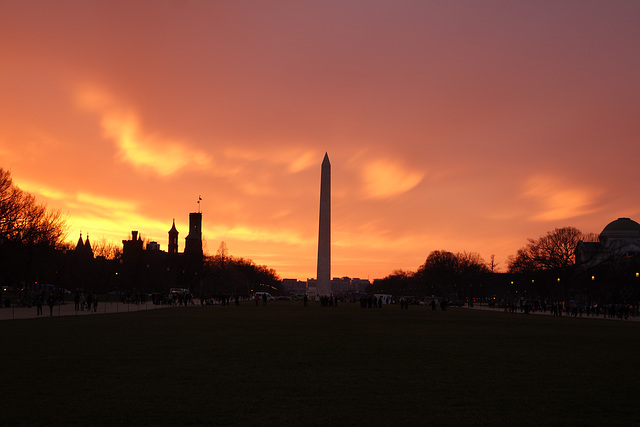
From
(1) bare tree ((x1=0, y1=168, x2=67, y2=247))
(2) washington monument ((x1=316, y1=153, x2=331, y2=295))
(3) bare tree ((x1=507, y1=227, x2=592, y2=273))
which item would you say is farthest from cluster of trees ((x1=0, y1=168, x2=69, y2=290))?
(3) bare tree ((x1=507, y1=227, x2=592, y2=273))

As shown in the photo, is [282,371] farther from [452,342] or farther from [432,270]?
[432,270]

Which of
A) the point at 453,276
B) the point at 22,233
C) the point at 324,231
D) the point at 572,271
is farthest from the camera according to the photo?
the point at 453,276

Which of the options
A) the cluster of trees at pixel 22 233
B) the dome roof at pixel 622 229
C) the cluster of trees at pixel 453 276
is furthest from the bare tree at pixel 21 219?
the dome roof at pixel 622 229

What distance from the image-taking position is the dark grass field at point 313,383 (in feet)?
38.0

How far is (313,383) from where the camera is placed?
15219 millimetres

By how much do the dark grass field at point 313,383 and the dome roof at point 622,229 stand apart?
6298 inches

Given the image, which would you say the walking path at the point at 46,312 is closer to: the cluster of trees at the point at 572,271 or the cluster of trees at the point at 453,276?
the cluster of trees at the point at 572,271

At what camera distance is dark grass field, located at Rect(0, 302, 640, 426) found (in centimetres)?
1159

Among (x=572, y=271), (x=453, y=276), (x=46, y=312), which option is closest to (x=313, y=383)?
Result: (x=46, y=312)

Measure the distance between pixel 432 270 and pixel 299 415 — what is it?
559ft

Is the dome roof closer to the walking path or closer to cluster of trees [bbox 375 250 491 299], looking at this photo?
cluster of trees [bbox 375 250 491 299]

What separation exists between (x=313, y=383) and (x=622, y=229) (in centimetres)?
17634

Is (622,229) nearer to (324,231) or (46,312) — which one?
(324,231)

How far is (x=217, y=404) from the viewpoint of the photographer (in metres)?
12.5
